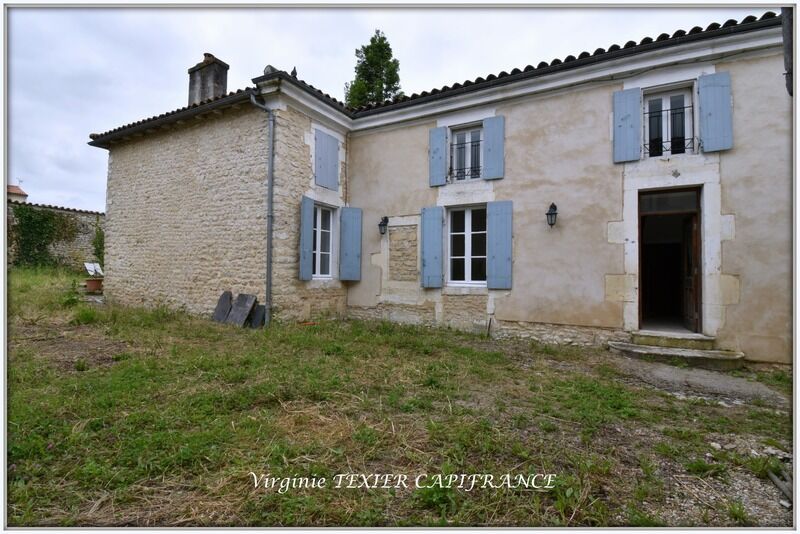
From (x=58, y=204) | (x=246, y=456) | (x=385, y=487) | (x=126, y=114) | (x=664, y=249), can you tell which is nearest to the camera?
(x=385, y=487)

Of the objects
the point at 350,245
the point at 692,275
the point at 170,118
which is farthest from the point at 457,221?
the point at 170,118

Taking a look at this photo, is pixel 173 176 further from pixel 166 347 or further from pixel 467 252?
pixel 467 252

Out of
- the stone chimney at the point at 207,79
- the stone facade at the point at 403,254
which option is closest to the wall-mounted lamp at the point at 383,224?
the stone facade at the point at 403,254

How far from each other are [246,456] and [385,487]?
0.86 metres

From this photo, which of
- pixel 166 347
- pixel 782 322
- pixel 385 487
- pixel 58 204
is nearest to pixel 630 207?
pixel 782 322

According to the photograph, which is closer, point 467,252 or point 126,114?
point 467,252

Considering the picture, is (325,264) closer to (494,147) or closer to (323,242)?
(323,242)

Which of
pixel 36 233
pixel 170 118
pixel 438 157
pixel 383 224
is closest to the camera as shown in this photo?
pixel 438 157

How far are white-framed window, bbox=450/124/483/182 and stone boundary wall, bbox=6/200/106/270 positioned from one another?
13839mm

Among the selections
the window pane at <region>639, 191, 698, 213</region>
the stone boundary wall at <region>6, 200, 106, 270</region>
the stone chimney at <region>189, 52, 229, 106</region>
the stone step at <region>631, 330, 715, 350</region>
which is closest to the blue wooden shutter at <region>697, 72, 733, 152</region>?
the window pane at <region>639, 191, 698, 213</region>

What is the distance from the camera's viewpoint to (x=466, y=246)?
700cm

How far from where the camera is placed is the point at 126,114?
905cm

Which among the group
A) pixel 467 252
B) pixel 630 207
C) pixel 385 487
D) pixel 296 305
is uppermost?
pixel 630 207

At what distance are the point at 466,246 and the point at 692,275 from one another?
3.46 meters
